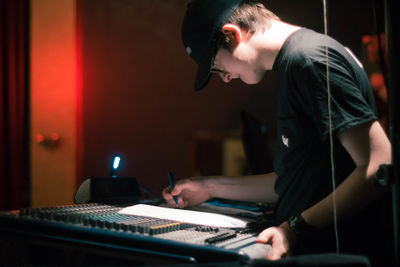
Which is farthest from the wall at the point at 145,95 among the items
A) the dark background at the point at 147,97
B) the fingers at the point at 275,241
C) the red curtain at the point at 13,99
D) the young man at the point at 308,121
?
the fingers at the point at 275,241

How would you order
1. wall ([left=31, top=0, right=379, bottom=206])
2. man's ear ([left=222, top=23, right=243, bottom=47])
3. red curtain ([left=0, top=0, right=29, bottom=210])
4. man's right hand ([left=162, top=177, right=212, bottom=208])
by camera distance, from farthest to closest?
wall ([left=31, top=0, right=379, bottom=206]), red curtain ([left=0, top=0, right=29, bottom=210]), man's right hand ([left=162, top=177, right=212, bottom=208]), man's ear ([left=222, top=23, right=243, bottom=47])

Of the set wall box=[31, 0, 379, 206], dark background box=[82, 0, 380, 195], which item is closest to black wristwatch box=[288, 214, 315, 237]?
wall box=[31, 0, 379, 206]

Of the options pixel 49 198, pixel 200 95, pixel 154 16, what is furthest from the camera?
pixel 200 95

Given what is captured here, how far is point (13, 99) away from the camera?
2314 mm

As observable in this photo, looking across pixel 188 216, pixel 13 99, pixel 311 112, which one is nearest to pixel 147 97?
pixel 13 99

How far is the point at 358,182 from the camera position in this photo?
0.79 m

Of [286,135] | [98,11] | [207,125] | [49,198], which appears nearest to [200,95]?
[207,125]

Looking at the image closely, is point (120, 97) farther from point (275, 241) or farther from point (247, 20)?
point (275, 241)

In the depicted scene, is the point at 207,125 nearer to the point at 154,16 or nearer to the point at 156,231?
the point at 154,16

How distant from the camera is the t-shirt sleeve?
0.78 metres

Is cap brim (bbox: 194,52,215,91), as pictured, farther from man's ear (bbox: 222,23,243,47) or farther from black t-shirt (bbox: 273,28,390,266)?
black t-shirt (bbox: 273,28,390,266)

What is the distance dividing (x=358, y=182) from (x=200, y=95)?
222 cm

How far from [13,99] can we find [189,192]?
60.3 inches

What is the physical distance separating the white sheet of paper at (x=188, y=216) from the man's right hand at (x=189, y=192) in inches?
7.2
